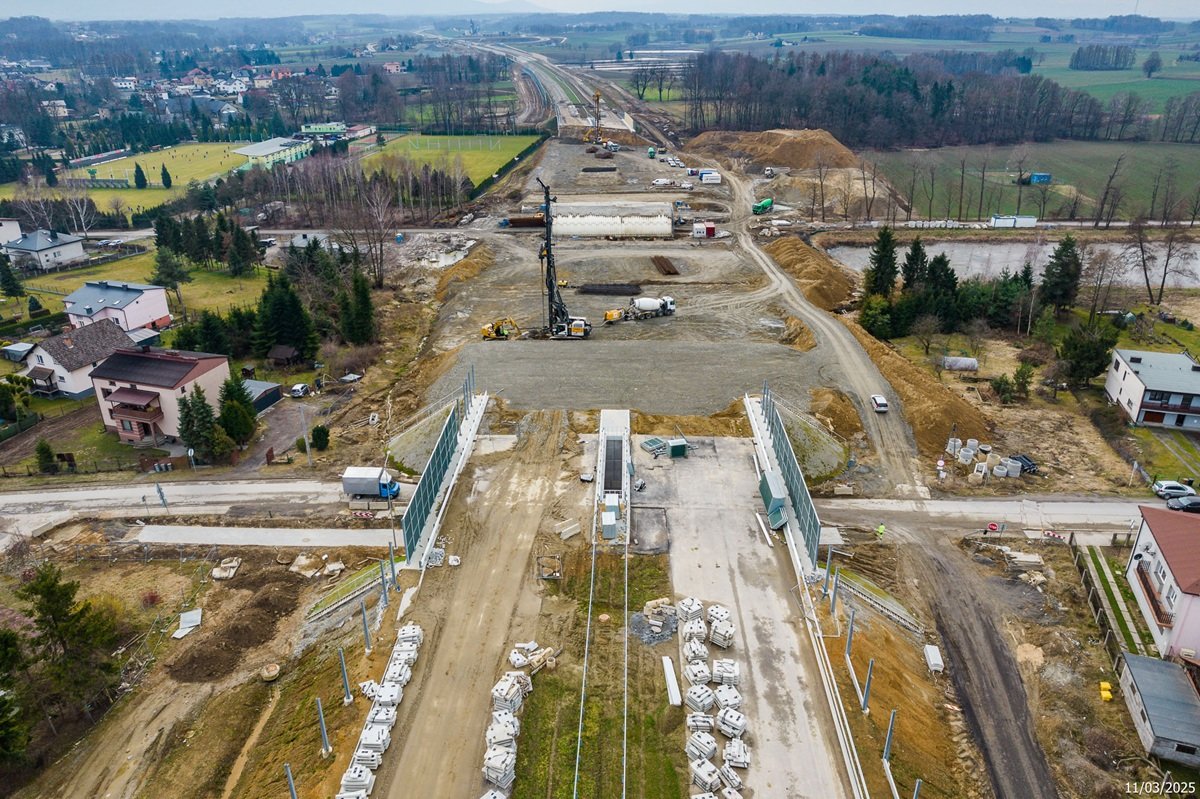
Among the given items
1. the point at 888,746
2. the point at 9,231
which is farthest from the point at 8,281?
the point at 888,746

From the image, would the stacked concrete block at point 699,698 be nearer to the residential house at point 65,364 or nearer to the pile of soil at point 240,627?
→ the pile of soil at point 240,627

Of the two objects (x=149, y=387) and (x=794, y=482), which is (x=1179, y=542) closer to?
(x=794, y=482)

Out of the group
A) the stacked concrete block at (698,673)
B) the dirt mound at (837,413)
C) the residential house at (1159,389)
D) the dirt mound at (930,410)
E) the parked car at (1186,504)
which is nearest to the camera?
the stacked concrete block at (698,673)

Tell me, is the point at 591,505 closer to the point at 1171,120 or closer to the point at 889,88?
the point at 889,88

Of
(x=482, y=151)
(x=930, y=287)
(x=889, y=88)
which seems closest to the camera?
(x=930, y=287)

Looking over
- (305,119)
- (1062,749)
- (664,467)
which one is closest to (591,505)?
(664,467)

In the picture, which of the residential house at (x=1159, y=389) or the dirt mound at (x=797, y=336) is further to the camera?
the dirt mound at (x=797, y=336)

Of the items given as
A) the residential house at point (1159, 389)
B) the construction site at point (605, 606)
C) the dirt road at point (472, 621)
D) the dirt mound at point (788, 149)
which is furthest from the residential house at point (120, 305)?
the dirt mound at point (788, 149)
